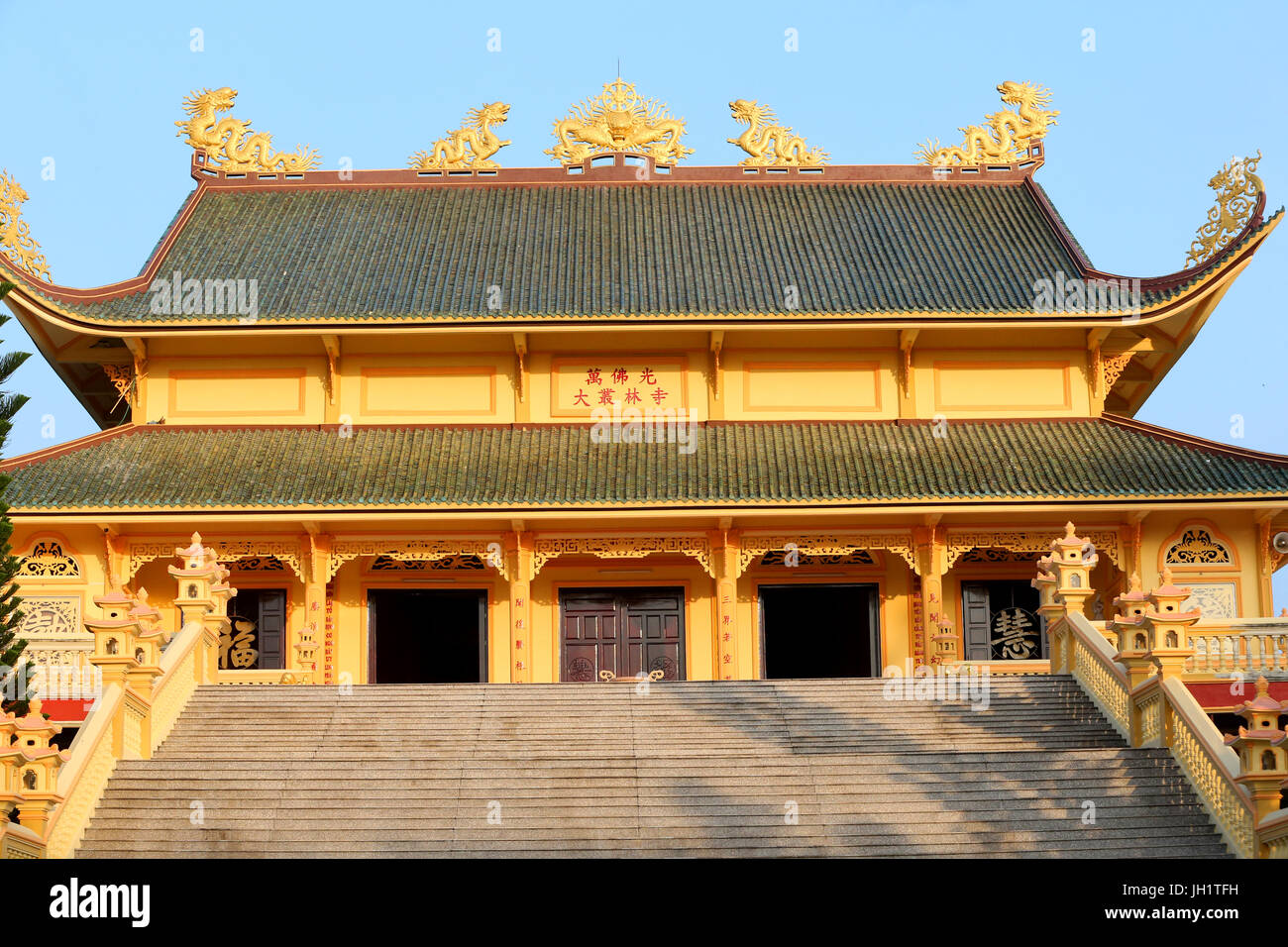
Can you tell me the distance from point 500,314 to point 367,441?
2739mm

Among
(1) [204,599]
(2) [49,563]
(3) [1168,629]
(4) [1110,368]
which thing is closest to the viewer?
(3) [1168,629]

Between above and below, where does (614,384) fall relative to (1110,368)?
below

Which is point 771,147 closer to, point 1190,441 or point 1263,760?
point 1190,441

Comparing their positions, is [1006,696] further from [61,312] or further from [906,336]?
[61,312]

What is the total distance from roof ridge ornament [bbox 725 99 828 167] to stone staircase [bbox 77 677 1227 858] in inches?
542

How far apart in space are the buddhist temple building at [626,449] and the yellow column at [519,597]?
72 millimetres

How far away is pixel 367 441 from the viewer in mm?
23828

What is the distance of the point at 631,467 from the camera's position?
75.3 feet

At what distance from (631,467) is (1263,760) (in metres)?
11.6

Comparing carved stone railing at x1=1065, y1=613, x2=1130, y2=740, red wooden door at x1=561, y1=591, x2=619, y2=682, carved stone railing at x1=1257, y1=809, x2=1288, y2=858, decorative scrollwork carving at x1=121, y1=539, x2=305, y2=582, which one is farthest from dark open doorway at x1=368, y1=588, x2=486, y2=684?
carved stone railing at x1=1257, y1=809, x2=1288, y2=858

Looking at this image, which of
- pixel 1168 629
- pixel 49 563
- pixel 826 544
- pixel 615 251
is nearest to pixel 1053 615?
pixel 1168 629

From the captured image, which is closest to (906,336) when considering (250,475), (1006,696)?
(1006,696)

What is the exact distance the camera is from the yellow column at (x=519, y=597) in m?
22.8

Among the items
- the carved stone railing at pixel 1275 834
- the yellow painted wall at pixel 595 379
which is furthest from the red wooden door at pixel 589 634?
the carved stone railing at pixel 1275 834
